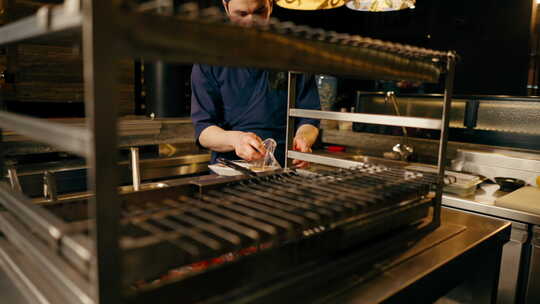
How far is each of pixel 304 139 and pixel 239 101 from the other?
64 cm

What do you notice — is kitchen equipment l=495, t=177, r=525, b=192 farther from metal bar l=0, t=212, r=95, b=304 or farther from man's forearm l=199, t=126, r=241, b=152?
metal bar l=0, t=212, r=95, b=304

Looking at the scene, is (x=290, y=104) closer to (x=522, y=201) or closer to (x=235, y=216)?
(x=235, y=216)

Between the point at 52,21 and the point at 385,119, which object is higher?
the point at 52,21

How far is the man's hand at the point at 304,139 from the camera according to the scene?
1.89m

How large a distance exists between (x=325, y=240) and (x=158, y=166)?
2772 millimetres

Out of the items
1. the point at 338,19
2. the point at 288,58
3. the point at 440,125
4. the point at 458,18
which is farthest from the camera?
the point at 338,19

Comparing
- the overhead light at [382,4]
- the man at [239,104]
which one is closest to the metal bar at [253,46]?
the man at [239,104]

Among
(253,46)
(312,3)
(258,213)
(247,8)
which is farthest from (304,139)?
(253,46)

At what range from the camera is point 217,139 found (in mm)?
2230

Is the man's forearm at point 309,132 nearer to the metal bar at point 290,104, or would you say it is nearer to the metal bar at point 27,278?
the metal bar at point 290,104

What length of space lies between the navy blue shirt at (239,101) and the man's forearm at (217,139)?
2.5 inches

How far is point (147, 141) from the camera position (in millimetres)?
3559

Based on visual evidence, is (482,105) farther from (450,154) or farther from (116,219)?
(116,219)

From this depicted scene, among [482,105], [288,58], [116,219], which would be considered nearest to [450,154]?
[482,105]
